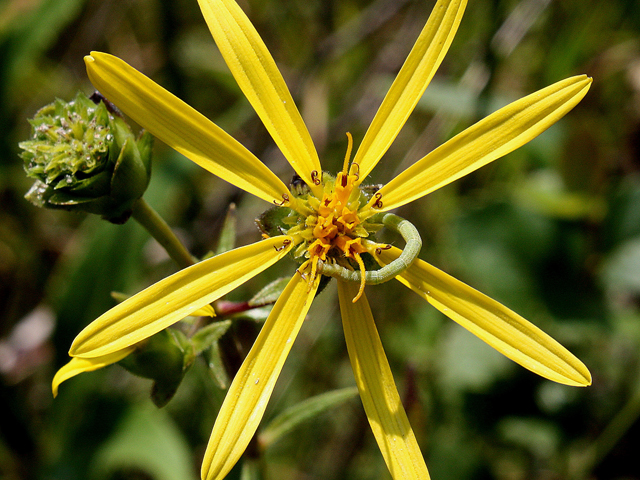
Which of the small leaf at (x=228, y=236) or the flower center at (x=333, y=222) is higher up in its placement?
the flower center at (x=333, y=222)

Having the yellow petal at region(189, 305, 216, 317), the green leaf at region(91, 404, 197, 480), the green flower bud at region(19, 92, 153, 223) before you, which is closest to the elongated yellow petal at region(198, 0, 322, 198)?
the green flower bud at region(19, 92, 153, 223)

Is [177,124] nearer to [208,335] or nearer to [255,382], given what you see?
[208,335]

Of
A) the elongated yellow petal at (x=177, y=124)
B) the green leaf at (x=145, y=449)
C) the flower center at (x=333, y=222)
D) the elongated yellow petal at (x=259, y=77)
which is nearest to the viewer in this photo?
the elongated yellow petal at (x=177, y=124)

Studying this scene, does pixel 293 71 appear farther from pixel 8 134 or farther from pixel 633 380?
pixel 633 380

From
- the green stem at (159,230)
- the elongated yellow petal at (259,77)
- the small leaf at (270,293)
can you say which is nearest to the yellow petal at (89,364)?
the green stem at (159,230)

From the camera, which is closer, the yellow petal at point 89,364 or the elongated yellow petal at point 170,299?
the elongated yellow petal at point 170,299

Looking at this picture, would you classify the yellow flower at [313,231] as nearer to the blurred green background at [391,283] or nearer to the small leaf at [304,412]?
the small leaf at [304,412]
